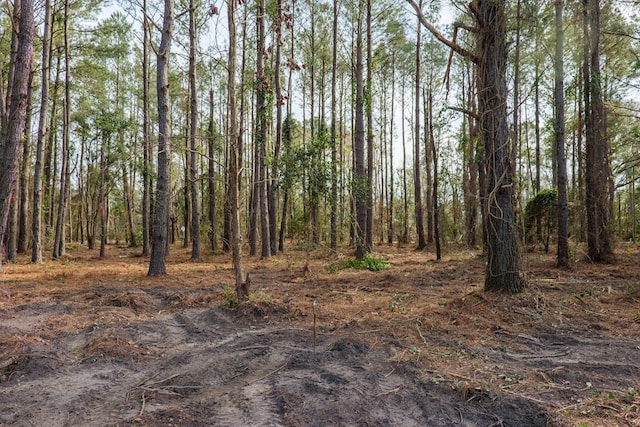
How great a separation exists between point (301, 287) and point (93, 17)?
14.1 m

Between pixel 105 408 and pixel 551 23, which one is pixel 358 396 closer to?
pixel 105 408

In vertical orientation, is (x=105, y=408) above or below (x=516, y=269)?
below

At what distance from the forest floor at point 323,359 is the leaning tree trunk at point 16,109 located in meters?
1.56

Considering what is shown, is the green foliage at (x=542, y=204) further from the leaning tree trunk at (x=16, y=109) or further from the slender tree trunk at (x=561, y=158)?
the leaning tree trunk at (x=16, y=109)

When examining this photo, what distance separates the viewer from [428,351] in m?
3.63

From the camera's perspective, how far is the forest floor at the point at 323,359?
251 centimetres

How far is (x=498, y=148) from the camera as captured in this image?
5.37 m

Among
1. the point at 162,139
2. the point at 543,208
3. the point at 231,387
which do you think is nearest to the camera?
the point at 231,387

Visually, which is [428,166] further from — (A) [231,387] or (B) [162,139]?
(A) [231,387]

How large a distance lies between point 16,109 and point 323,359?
12.2ft

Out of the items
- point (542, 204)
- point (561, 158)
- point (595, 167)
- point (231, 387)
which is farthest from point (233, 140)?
point (542, 204)

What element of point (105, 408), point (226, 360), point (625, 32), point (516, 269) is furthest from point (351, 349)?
point (625, 32)

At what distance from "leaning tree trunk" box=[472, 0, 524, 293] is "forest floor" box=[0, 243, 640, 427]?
44cm

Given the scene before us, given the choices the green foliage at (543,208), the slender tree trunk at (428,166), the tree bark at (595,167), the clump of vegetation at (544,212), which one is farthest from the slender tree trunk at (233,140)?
the slender tree trunk at (428,166)
